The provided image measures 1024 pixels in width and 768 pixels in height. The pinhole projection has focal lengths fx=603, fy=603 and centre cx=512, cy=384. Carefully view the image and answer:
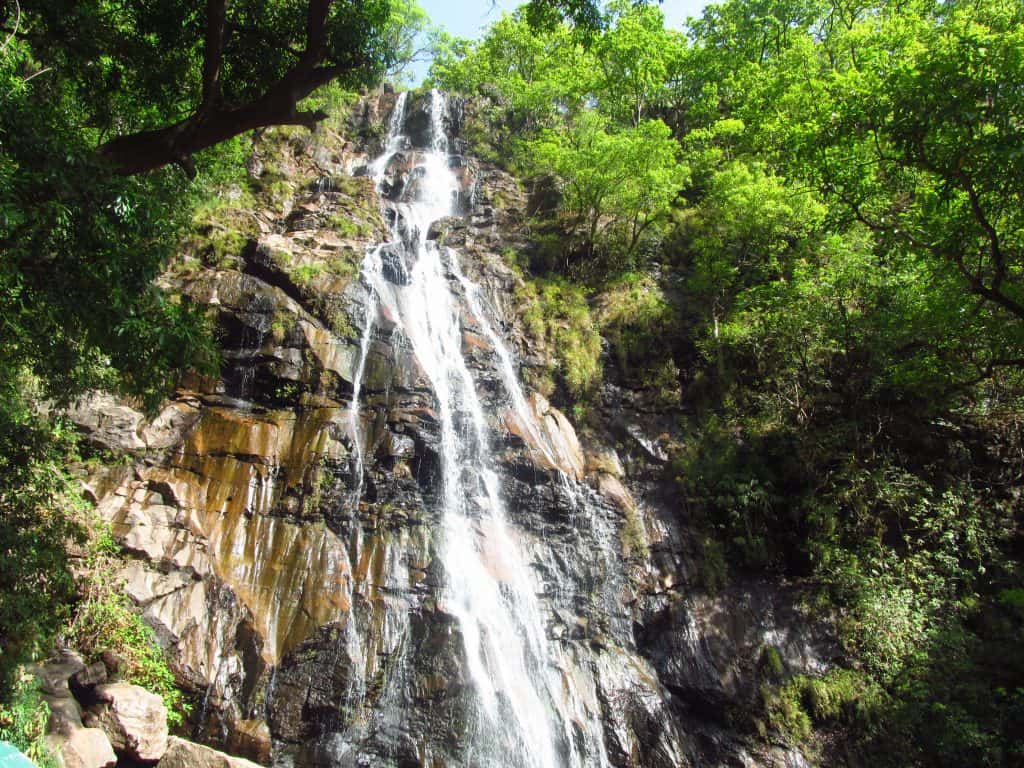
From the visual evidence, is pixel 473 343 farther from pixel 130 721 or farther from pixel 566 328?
pixel 130 721

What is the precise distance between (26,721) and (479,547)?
663 cm

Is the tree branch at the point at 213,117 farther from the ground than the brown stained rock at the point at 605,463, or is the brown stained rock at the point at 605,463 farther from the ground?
the tree branch at the point at 213,117

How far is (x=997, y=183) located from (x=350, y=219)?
14.4 metres

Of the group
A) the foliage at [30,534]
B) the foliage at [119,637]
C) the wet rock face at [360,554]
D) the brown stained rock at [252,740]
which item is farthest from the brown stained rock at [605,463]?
the foliage at [30,534]

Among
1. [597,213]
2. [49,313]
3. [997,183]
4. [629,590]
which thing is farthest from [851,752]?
[597,213]

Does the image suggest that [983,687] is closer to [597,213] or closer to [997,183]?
[997,183]

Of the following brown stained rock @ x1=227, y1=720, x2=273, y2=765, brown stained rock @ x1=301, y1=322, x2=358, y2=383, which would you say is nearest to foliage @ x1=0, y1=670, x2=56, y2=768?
brown stained rock @ x1=227, y1=720, x2=273, y2=765

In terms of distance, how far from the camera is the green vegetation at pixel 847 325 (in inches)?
320

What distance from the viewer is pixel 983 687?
896cm

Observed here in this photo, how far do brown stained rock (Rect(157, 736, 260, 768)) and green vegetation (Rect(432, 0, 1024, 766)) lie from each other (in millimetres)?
7766

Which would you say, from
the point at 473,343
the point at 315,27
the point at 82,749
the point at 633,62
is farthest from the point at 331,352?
the point at 633,62

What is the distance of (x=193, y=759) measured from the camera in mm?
6512

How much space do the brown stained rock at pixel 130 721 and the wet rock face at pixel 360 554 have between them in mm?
319

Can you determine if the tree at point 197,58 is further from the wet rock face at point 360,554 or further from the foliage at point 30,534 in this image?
the wet rock face at point 360,554
